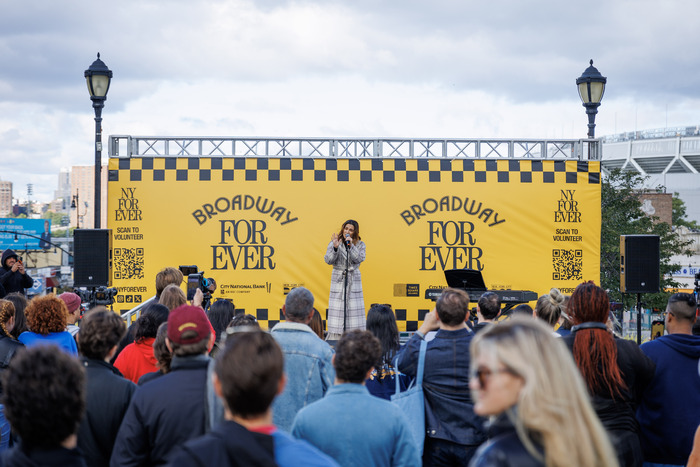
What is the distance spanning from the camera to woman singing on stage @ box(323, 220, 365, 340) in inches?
289

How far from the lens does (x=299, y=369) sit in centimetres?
299

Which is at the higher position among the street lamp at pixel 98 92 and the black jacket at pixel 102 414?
the street lamp at pixel 98 92

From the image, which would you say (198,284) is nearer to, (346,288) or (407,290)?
(346,288)

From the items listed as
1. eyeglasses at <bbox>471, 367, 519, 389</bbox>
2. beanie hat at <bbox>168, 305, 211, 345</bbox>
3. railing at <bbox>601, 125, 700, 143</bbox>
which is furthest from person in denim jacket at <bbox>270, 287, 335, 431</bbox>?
railing at <bbox>601, 125, 700, 143</bbox>

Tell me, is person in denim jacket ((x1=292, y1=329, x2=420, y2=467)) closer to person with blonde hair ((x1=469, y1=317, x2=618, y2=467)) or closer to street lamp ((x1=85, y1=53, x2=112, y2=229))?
person with blonde hair ((x1=469, y1=317, x2=618, y2=467))

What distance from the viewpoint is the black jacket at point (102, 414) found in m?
2.41

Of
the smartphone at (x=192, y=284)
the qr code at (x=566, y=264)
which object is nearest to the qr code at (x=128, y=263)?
the smartphone at (x=192, y=284)

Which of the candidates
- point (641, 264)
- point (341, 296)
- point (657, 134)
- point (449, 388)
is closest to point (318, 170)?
point (341, 296)

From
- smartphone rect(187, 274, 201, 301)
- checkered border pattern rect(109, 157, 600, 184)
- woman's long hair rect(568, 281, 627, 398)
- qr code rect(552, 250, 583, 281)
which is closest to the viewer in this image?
woman's long hair rect(568, 281, 627, 398)

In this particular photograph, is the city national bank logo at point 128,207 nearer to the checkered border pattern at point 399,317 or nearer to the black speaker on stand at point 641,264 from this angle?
the checkered border pattern at point 399,317

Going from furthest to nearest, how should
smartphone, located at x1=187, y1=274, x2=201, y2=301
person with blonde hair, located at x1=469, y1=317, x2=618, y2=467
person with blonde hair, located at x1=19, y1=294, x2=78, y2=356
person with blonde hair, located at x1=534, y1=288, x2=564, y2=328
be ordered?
smartphone, located at x1=187, y1=274, x2=201, y2=301, person with blonde hair, located at x1=534, y1=288, x2=564, y2=328, person with blonde hair, located at x1=19, y1=294, x2=78, y2=356, person with blonde hair, located at x1=469, y1=317, x2=618, y2=467

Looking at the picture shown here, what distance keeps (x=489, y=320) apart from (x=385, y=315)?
703 mm

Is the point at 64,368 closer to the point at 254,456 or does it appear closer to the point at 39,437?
the point at 39,437

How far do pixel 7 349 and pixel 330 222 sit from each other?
507 centimetres
